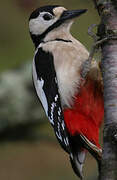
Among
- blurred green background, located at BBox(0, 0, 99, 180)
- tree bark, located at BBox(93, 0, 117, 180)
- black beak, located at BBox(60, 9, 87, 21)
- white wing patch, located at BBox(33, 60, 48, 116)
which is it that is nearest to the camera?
tree bark, located at BBox(93, 0, 117, 180)

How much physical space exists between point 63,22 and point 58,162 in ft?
9.11

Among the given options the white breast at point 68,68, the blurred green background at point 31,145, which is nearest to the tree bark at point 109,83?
the white breast at point 68,68

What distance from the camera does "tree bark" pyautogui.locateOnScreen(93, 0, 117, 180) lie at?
3.17 m

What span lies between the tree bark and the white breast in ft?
1.78

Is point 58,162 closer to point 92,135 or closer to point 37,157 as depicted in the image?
point 37,157

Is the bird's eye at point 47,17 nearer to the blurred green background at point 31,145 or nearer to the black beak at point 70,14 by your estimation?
the black beak at point 70,14

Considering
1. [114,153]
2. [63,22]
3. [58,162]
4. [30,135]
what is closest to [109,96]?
[114,153]

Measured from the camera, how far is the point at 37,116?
7.33m

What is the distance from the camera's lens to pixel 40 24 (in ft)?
14.7

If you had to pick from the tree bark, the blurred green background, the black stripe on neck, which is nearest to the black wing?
the black stripe on neck

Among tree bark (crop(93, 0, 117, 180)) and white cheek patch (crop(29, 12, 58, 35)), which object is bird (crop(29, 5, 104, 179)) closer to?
white cheek patch (crop(29, 12, 58, 35))

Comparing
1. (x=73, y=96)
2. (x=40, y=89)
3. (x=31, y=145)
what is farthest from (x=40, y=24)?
(x=31, y=145)

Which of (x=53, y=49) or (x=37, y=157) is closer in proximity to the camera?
(x=53, y=49)

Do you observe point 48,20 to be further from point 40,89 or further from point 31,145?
point 31,145
